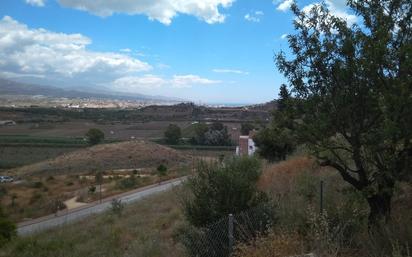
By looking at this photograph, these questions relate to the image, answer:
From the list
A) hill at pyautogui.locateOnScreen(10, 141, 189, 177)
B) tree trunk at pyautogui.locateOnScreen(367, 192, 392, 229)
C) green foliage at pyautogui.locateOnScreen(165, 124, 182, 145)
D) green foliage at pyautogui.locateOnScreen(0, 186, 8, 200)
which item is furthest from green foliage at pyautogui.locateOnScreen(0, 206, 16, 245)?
green foliage at pyautogui.locateOnScreen(165, 124, 182, 145)

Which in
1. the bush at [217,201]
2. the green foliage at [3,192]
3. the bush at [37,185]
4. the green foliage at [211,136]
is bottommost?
the bush at [37,185]

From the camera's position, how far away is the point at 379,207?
869 cm

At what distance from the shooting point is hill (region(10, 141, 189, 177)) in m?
78.2

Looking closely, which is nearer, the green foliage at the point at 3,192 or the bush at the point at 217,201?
the bush at the point at 217,201

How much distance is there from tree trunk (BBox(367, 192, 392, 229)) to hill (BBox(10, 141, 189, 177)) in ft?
227

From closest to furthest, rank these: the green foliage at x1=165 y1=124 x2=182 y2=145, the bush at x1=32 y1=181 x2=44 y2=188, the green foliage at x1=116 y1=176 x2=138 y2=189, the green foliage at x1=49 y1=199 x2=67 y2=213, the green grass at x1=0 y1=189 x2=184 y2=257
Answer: the green grass at x1=0 y1=189 x2=184 y2=257 → the green foliage at x1=49 y1=199 x2=67 y2=213 → the green foliage at x1=116 y1=176 x2=138 y2=189 → the bush at x1=32 y1=181 x2=44 y2=188 → the green foliage at x1=165 y1=124 x2=182 y2=145

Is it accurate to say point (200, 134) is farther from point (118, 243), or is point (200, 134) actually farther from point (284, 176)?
point (118, 243)

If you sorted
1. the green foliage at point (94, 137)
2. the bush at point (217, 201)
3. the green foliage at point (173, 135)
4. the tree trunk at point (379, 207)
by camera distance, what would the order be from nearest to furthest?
the tree trunk at point (379, 207)
the bush at point (217, 201)
the green foliage at point (94, 137)
the green foliage at point (173, 135)

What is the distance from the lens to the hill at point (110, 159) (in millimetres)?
78250

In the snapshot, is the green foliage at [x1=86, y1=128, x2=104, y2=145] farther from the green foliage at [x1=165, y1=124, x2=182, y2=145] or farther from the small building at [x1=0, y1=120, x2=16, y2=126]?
the small building at [x1=0, y1=120, x2=16, y2=126]

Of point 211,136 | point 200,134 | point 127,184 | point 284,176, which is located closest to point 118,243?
point 284,176

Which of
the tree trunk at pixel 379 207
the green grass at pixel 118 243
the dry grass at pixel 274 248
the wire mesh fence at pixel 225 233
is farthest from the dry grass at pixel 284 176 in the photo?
the dry grass at pixel 274 248

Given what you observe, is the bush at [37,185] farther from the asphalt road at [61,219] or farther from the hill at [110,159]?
the asphalt road at [61,219]

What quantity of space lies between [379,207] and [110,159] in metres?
80.5
